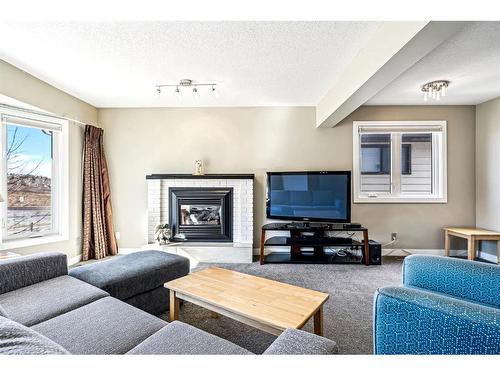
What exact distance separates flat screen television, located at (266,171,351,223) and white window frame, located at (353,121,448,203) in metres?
0.48

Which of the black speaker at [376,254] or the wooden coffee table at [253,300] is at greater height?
the wooden coffee table at [253,300]

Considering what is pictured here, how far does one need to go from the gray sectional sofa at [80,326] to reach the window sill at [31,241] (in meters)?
1.43

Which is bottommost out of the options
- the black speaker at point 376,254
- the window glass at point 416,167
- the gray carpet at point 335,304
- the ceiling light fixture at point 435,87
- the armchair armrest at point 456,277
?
the gray carpet at point 335,304

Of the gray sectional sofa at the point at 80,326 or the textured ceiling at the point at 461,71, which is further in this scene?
the textured ceiling at the point at 461,71

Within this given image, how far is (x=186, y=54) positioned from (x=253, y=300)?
2143 mm

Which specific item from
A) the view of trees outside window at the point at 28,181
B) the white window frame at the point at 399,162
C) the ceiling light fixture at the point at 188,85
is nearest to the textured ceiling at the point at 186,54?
the ceiling light fixture at the point at 188,85

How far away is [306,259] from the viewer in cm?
342

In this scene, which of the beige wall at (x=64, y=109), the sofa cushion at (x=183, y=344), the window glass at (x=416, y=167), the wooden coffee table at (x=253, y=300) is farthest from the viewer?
the window glass at (x=416, y=167)

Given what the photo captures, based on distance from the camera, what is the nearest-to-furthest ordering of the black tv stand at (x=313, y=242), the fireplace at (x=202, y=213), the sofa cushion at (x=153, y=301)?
1. the sofa cushion at (x=153, y=301)
2. the black tv stand at (x=313, y=242)
3. the fireplace at (x=202, y=213)

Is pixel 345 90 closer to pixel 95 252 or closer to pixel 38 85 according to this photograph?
pixel 38 85

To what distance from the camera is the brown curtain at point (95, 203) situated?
3535 mm

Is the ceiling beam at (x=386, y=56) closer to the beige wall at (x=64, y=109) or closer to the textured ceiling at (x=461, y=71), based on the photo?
the textured ceiling at (x=461, y=71)

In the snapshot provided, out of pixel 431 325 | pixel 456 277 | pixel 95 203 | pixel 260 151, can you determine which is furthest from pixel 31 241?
pixel 456 277
